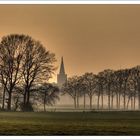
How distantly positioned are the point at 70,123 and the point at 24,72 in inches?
113

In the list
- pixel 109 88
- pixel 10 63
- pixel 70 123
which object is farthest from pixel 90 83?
pixel 10 63

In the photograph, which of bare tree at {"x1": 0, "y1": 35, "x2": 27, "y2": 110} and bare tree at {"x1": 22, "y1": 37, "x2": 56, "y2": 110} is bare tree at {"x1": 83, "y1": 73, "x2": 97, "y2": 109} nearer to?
bare tree at {"x1": 22, "y1": 37, "x2": 56, "y2": 110}

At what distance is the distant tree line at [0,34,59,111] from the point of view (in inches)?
1033

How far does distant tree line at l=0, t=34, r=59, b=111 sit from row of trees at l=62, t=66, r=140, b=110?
2.80ft

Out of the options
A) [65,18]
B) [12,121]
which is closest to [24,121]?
[12,121]

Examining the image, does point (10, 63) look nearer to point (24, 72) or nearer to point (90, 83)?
point (24, 72)

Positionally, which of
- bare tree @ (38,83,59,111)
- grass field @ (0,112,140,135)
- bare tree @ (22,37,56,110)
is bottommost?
grass field @ (0,112,140,135)

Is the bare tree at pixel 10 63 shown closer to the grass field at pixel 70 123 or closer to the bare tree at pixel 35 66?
the bare tree at pixel 35 66

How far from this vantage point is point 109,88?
90.2 ft

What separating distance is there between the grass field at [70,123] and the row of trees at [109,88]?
49cm

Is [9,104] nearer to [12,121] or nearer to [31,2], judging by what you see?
[12,121]

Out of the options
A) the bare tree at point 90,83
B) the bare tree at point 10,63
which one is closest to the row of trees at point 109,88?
the bare tree at point 90,83

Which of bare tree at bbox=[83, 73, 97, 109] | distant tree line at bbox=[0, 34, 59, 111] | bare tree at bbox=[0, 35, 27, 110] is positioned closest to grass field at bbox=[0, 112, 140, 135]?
distant tree line at bbox=[0, 34, 59, 111]

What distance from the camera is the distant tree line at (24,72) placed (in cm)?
2625
